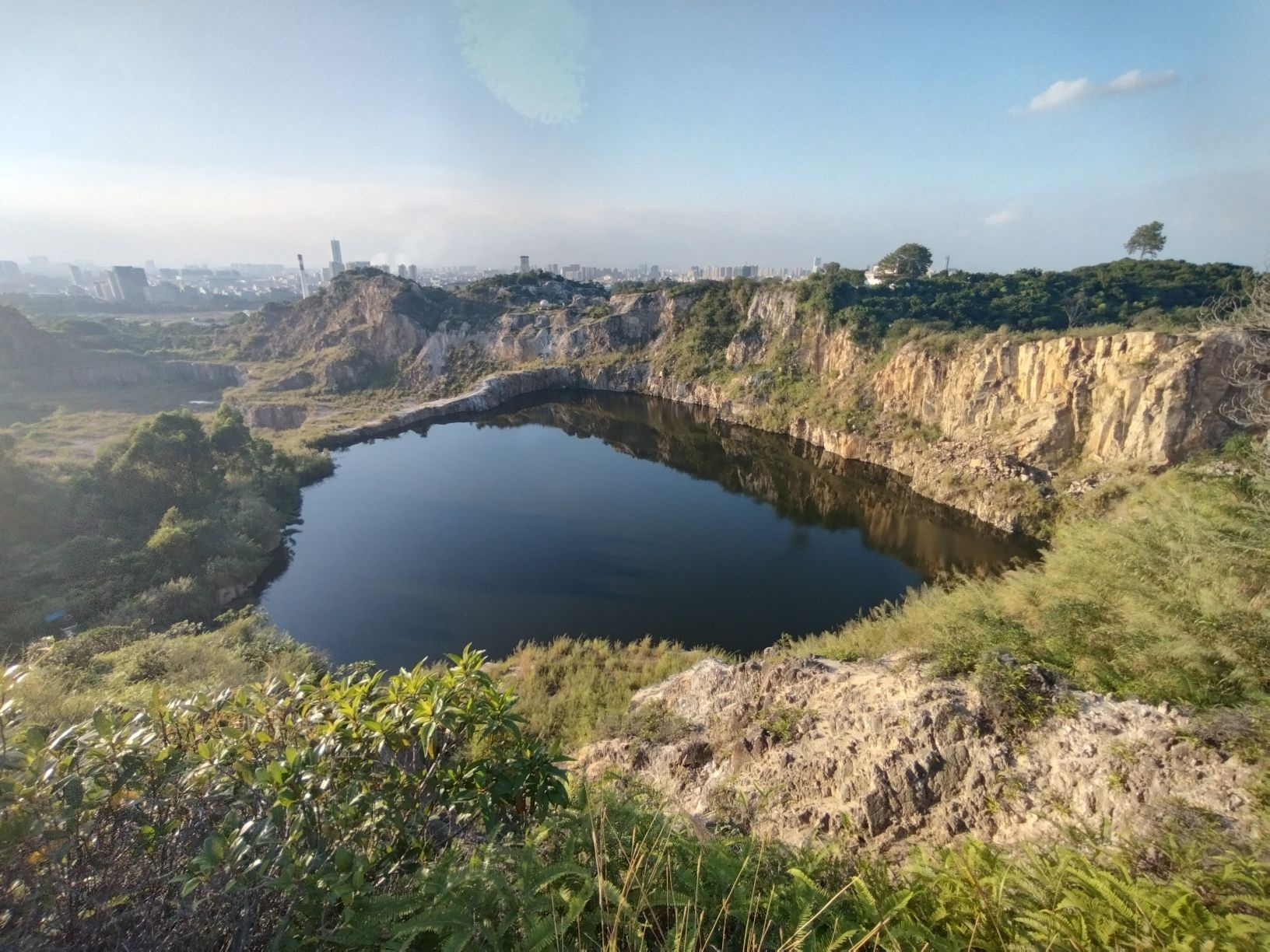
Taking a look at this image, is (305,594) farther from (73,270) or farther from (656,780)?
(73,270)

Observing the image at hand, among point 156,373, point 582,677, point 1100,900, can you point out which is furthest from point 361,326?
point 1100,900

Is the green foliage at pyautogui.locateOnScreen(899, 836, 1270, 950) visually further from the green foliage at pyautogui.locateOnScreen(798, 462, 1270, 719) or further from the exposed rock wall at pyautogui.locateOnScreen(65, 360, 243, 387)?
the exposed rock wall at pyautogui.locateOnScreen(65, 360, 243, 387)

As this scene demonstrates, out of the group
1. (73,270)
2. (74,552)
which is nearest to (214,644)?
(74,552)

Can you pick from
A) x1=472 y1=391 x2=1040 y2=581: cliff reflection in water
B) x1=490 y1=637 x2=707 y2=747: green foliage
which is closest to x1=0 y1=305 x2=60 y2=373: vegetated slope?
x1=472 y1=391 x2=1040 y2=581: cliff reflection in water

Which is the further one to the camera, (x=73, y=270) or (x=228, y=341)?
(x=73, y=270)

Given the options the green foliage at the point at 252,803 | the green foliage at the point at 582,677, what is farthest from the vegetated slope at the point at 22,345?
the green foliage at the point at 252,803

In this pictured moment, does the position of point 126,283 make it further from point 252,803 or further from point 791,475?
point 252,803
